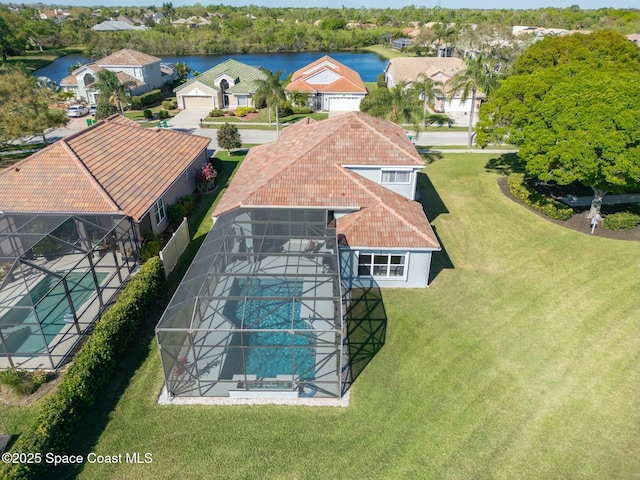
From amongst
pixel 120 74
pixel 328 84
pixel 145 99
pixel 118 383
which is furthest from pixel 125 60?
pixel 118 383

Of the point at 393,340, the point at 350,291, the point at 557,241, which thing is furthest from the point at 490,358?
the point at 557,241

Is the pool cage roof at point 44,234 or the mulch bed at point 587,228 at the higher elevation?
the pool cage roof at point 44,234

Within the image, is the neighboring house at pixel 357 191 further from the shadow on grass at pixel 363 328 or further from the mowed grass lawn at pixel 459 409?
the mowed grass lawn at pixel 459 409

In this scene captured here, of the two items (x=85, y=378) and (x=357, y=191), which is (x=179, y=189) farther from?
(x=85, y=378)

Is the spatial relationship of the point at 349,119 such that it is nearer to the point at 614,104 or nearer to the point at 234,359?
the point at 614,104

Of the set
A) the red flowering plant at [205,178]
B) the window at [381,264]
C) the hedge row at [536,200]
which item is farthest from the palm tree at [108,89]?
the hedge row at [536,200]

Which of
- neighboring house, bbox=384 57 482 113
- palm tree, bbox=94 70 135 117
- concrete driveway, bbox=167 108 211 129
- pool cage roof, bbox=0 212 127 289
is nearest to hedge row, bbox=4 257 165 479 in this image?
pool cage roof, bbox=0 212 127 289
